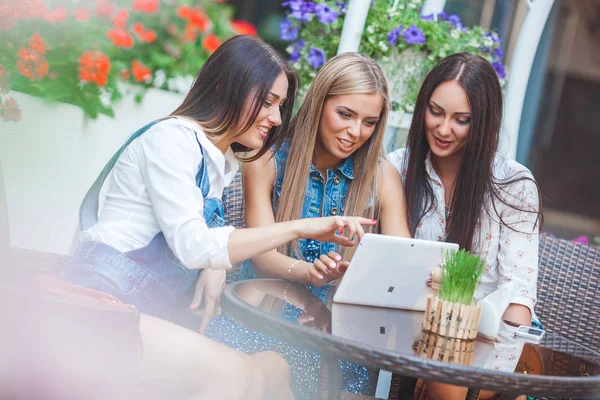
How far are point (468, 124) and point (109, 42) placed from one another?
1.67m

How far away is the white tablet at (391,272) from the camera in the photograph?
6.14 ft

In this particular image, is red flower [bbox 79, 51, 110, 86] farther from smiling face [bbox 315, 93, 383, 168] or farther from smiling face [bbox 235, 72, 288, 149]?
smiling face [bbox 235, 72, 288, 149]

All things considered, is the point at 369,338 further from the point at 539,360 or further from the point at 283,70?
the point at 283,70

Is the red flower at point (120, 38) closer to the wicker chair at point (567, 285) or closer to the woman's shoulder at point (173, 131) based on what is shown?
the wicker chair at point (567, 285)

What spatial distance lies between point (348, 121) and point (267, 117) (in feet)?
1.29

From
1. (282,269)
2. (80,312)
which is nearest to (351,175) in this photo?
(282,269)

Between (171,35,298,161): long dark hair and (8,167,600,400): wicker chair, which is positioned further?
(8,167,600,400): wicker chair

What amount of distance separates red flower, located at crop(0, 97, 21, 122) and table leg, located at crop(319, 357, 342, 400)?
5.79 feet

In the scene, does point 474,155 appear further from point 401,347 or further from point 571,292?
point 401,347

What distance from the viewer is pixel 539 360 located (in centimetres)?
188

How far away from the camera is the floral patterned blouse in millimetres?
2482

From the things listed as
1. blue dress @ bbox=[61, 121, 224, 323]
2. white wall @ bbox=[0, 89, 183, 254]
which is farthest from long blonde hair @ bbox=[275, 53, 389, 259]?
white wall @ bbox=[0, 89, 183, 254]

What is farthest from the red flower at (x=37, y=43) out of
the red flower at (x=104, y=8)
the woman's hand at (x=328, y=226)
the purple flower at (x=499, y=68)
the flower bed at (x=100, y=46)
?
the purple flower at (x=499, y=68)

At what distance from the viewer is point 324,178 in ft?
8.27
